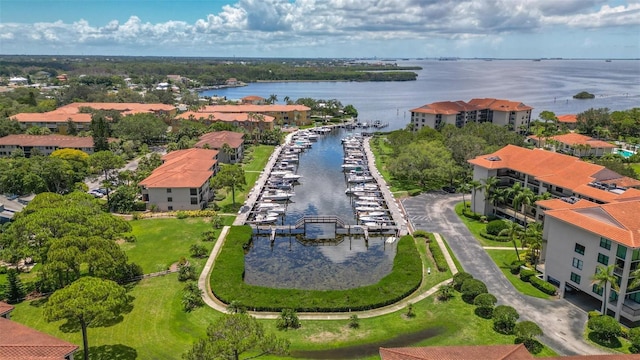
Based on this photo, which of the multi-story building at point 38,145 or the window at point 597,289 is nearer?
the window at point 597,289

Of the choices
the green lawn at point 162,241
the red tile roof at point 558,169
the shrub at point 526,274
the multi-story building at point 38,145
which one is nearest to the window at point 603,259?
the shrub at point 526,274

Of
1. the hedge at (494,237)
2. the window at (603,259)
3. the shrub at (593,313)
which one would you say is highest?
the window at (603,259)

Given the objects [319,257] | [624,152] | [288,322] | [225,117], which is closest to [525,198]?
[319,257]

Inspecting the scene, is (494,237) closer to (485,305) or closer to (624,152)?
(485,305)

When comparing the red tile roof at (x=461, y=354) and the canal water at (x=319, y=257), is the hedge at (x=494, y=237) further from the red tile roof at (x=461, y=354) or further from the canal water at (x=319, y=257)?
the red tile roof at (x=461, y=354)

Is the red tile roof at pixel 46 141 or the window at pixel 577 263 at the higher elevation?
the red tile roof at pixel 46 141

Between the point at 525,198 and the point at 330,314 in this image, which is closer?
the point at 330,314

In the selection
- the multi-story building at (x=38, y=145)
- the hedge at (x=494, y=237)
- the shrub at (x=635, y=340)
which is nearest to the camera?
the shrub at (x=635, y=340)

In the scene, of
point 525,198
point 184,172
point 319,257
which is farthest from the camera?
point 184,172

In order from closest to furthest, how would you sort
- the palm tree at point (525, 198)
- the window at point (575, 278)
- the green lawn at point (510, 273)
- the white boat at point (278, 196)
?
the window at point (575, 278)
the green lawn at point (510, 273)
the palm tree at point (525, 198)
the white boat at point (278, 196)
